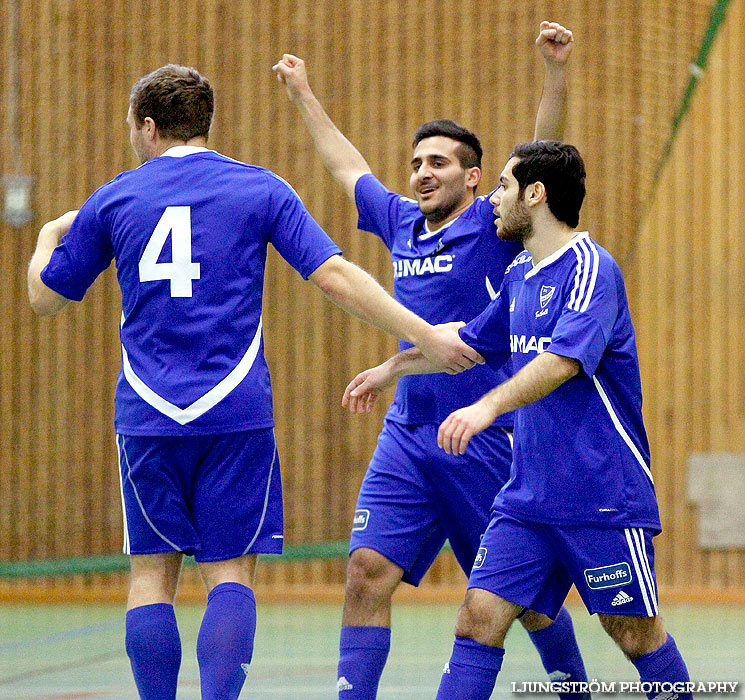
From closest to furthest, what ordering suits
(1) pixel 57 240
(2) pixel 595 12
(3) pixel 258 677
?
(1) pixel 57 240 < (3) pixel 258 677 < (2) pixel 595 12

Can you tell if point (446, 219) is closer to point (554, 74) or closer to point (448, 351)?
point (554, 74)

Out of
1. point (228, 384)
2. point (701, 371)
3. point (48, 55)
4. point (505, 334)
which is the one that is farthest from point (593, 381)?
point (48, 55)

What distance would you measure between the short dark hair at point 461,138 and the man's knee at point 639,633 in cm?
163

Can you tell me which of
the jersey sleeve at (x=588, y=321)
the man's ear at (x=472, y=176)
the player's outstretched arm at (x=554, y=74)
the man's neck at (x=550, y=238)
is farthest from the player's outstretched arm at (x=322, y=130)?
the jersey sleeve at (x=588, y=321)

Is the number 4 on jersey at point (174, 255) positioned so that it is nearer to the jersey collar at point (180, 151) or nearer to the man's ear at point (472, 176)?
the jersey collar at point (180, 151)

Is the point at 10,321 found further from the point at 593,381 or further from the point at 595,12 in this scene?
the point at 593,381

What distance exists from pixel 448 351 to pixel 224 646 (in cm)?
98

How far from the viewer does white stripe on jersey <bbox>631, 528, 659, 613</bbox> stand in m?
2.73

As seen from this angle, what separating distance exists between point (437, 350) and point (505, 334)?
0.23 metres

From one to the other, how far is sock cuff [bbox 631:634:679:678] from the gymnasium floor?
145 cm

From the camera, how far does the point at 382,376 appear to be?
318 cm

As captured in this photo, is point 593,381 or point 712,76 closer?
point 593,381

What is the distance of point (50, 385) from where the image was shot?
23.7 feet

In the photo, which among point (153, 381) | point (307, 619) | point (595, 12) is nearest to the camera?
point (153, 381)
